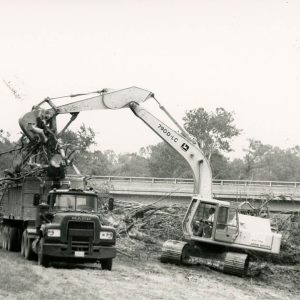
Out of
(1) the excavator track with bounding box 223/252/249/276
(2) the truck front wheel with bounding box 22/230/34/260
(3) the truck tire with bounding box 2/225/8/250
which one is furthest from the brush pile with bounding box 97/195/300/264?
(3) the truck tire with bounding box 2/225/8/250

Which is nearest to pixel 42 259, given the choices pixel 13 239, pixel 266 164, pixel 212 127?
pixel 13 239

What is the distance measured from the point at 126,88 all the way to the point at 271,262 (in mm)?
8924

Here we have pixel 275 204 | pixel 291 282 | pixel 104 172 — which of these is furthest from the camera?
pixel 104 172

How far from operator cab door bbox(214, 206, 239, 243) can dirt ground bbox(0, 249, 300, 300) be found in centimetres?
119

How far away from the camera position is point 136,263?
822 inches

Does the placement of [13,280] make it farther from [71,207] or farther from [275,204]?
[275,204]

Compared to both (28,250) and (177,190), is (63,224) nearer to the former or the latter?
(28,250)

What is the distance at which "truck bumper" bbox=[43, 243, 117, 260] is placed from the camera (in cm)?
1750

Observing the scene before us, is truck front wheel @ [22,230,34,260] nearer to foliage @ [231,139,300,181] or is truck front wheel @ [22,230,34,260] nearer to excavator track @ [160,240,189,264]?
excavator track @ [160,240,189,264]

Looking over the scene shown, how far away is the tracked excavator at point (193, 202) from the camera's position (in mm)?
20516

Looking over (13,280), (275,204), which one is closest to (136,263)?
(13,280)

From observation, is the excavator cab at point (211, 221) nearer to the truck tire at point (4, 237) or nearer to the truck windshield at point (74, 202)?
the truck windshield at point (74, 202)

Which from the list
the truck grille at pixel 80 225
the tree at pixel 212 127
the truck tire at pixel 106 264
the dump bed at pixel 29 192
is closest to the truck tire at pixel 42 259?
the truck grille at pixel 80 225

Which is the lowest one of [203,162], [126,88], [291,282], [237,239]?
[291,282]
